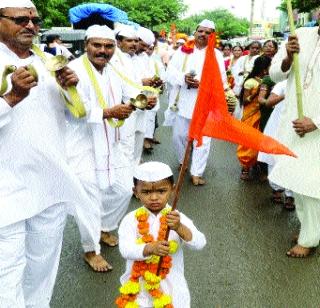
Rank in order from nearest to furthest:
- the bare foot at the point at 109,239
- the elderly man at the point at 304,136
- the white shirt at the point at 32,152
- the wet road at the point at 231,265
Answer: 1. the white shirt at the point at 32,152
2. the wet road at the point at 231,265
3. the elderly man at the point at 304,136
4. the bare foot at the point at 109,239

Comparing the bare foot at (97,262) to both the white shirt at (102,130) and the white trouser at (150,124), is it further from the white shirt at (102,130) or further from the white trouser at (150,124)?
the white trouser at (150,124)

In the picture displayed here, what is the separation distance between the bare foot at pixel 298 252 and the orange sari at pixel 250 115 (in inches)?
Answer: 99.6

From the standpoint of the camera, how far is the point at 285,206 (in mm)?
6359

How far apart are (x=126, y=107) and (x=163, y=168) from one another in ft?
4.15

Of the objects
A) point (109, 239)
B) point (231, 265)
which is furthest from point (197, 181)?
point (231, 265)

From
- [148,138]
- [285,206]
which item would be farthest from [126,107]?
[148,138]

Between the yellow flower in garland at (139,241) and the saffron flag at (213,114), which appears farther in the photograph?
the yellow flower in garland at (139,241)

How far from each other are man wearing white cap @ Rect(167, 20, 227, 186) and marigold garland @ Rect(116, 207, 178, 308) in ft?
13.6

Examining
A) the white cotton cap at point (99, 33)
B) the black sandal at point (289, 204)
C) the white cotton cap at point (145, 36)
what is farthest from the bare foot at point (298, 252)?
the white cotton cap at point (145, 36)

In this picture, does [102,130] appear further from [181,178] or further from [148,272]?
[181,178]

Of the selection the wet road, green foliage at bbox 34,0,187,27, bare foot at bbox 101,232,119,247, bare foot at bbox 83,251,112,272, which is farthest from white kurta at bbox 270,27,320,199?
green foliage at bbox 34,0,187,27

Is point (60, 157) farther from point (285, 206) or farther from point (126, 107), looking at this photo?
point (285, 206)

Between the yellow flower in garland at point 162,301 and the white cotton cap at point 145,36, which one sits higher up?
the yellow flower in garland at point 162,301

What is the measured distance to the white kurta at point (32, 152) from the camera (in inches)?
118
